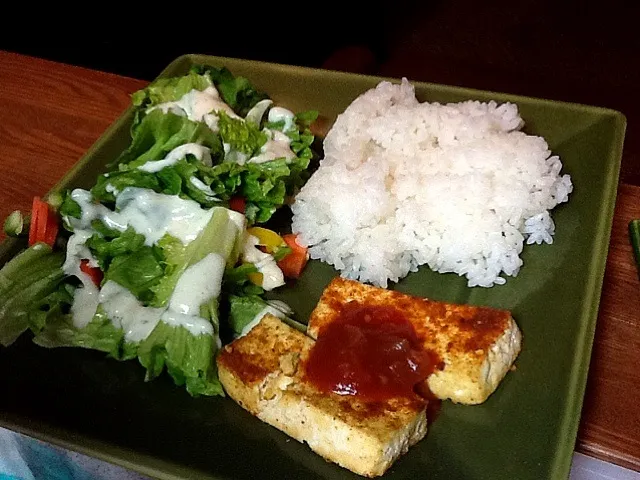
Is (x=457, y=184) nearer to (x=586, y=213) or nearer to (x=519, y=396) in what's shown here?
(x=586, y=213)

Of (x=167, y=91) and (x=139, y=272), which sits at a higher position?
(x=167, y=91)

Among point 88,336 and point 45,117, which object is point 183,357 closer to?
point 88,336

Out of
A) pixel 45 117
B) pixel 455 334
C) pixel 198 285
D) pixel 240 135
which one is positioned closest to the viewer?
pixel 455 334

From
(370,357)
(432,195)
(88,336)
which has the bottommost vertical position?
(88,336)

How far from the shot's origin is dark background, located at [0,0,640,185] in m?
3.74

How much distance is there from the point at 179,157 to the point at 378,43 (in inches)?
97.4

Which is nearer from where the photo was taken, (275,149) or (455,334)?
(455,334)

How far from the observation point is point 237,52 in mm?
3783

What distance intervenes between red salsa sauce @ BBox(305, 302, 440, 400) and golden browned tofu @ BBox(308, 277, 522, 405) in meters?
0.03

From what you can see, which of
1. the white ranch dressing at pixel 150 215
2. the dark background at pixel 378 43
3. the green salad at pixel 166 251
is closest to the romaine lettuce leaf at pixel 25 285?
→ the green salad at pixel 166 251

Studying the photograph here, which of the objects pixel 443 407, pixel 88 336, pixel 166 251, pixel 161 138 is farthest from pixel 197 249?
pixel 443 407

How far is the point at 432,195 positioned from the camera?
200 cm

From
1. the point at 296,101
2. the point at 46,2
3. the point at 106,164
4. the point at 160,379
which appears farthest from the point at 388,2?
the point at 160,379

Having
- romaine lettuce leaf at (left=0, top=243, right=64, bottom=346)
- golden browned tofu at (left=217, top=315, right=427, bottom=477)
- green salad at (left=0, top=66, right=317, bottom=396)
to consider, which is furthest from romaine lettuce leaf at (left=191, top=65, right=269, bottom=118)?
golden browned tofu at (left=217, top=315, right=427, bottom=477)
